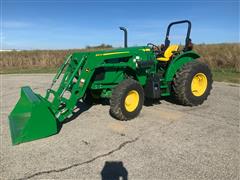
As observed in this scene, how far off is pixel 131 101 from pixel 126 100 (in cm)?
16

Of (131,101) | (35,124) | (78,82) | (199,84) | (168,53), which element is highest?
(168,53)

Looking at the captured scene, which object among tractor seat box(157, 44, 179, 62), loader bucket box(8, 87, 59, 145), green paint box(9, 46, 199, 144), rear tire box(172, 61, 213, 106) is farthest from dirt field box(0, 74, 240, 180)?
tractor seat box(157, 44, 179, 62)

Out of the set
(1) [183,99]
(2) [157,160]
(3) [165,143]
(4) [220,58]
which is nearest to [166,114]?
(1) [183,99]

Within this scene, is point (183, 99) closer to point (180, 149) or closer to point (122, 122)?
point (122, 122)

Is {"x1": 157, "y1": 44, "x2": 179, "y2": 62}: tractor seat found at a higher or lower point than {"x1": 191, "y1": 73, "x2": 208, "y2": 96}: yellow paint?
higher

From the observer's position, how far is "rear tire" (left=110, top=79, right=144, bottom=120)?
18.1 feet

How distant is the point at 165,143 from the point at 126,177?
1319 millimetres

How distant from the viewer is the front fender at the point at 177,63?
22.1ft

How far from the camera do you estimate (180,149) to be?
4406 mm

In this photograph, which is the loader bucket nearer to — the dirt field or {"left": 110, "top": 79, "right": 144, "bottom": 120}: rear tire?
the dirt field

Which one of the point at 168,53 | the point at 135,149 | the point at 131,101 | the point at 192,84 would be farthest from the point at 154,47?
the point at 135,149

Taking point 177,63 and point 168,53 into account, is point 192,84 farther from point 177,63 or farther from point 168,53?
point 168,53

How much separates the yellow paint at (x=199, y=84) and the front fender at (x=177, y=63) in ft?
1.65

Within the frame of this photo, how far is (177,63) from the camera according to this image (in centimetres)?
691
